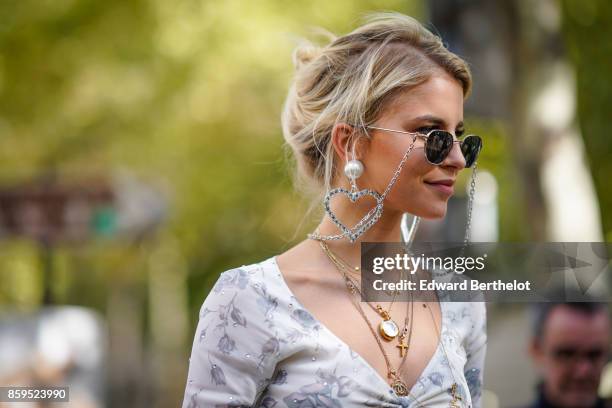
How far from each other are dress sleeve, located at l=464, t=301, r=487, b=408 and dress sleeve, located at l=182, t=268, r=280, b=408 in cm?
51

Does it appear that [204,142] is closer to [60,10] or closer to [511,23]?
[60,10]

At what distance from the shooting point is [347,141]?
2461 millimetres

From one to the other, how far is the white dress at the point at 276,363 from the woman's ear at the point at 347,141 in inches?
13.2

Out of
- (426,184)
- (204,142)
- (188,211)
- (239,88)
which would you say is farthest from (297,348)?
(188,211)

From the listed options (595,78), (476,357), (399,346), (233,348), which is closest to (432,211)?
(399,346)

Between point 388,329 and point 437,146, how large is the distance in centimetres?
→ 40

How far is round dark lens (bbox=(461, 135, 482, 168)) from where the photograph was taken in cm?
248

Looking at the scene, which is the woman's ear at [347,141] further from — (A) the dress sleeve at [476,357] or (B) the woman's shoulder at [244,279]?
(A) the dress sleeve at [476,357]

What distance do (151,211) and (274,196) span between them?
4872mm

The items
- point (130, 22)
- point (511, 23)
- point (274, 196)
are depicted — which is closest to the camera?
point (511, 23)

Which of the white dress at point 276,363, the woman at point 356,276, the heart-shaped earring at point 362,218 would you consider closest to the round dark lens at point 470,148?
the woman at point 356,276

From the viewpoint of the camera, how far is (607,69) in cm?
815

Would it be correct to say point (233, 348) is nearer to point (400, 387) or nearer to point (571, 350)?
point (400, 387)

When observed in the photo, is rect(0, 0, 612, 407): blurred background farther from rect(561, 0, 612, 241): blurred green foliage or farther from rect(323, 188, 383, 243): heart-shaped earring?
rect(323, 188, 383, 243): heart-shaped earring
